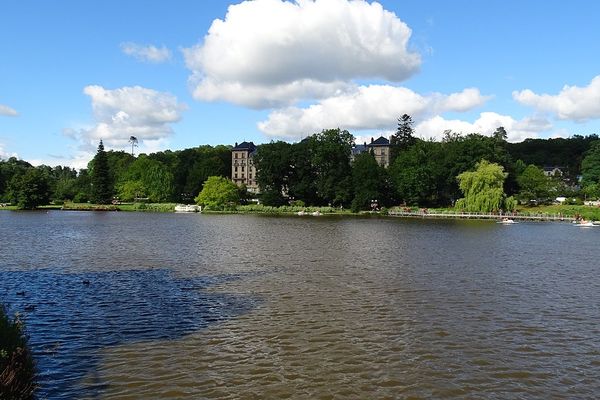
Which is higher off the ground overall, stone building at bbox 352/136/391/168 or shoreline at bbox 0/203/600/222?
stone building at bbox 352/136/391/168

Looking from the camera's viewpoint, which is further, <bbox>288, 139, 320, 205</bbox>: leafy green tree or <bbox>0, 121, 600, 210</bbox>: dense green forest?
<bbox>288, 139, 320, 205</bbox>: leafy green tree

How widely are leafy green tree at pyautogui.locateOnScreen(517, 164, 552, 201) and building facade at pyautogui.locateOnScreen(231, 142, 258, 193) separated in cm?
8836

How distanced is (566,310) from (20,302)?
65.6 feet

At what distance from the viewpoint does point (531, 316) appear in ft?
58.2

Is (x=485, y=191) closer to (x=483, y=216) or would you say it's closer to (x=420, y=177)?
(x=483, y=216)

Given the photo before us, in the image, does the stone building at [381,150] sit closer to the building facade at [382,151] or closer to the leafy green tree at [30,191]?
the building facade at [382,151]

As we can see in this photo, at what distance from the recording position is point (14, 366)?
360 inches

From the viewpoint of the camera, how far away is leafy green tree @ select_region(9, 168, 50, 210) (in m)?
114

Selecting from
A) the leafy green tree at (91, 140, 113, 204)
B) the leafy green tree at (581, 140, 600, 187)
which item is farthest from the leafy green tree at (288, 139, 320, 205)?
the leafy green tree at (581, 140, 600, 187)

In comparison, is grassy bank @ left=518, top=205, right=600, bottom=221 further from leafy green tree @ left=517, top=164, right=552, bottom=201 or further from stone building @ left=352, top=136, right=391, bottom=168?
stone building @ left=352, top=136, right=391, bottom=168

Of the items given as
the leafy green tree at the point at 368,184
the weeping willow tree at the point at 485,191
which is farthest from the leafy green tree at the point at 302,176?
the weeping willow tree at the point at 485,191

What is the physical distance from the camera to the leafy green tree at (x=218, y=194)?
116188mm

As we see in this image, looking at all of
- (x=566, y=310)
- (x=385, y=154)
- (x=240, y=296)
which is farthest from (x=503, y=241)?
(x=385, y=154)

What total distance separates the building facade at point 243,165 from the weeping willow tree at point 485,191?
92305 millimetres
